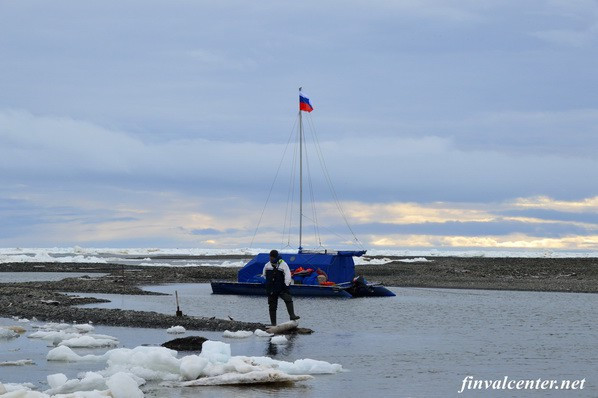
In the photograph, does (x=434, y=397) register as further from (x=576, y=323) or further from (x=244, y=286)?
(x=244, y=286)

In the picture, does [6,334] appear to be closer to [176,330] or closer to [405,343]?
[176,330]

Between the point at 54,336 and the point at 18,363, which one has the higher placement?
the point at 54,336

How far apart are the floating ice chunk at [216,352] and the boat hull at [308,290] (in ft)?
63.2

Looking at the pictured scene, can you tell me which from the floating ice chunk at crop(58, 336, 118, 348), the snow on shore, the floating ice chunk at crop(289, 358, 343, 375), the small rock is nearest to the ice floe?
the floating ice chunk at crop(58, 336, 118, 348)

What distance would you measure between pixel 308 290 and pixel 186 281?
1915 cm

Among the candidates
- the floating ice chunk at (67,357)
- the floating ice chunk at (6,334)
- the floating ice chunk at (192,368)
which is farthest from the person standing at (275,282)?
the floating ice chunk at (192,368)

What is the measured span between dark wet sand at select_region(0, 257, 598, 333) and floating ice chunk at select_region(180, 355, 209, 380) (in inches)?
346

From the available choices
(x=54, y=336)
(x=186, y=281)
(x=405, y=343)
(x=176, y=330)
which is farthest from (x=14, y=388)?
(x=186, y=281)

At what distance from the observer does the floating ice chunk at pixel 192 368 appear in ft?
55.0

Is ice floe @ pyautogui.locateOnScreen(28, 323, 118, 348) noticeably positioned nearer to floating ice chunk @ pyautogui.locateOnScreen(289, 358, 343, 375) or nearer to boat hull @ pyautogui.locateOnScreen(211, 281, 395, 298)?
floating ice chunk @ pyautogui.locateOnScreen(289, 358, 343, 375)

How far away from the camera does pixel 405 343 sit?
23.6 metres

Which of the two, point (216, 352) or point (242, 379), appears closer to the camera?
point (242, 379)

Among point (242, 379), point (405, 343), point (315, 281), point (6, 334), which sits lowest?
point (405, 343)

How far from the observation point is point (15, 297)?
113 feet
